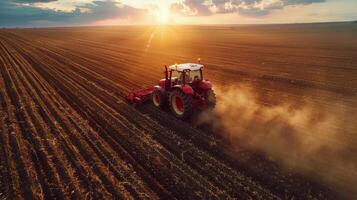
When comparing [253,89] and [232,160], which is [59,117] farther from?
[253,89]

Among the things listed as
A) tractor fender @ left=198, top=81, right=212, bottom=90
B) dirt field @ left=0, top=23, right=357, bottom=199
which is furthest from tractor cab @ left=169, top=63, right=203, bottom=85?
dirt field @ left=0, top=23, right=357, bottom=199

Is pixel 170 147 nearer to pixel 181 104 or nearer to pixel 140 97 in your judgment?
pixel 181 104

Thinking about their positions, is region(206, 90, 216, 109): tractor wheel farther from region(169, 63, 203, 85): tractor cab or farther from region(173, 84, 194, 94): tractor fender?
region(173, 84, 194, 94): tractor fender

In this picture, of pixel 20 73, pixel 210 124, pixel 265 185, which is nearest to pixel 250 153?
pixel 265 185

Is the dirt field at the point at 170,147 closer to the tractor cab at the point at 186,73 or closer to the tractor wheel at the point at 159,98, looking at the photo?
the tractor wheel at the point at 159,98

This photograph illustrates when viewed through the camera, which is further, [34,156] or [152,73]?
[152,73]

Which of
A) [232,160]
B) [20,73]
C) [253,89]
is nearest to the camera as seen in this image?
[232,160]

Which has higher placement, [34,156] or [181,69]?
[181,69]

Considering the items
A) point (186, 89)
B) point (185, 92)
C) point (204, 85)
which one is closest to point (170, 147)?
point (185, 92)
